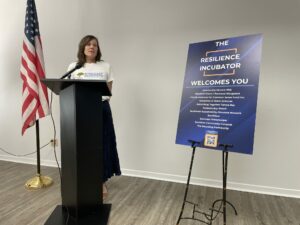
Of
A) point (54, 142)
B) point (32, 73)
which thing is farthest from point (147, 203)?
point (32, 73)

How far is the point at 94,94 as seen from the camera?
60.5 inches

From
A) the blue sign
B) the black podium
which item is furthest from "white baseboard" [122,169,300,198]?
the black podium

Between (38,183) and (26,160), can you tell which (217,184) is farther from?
(26,160)

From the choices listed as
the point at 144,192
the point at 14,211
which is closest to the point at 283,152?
the point at 144,192

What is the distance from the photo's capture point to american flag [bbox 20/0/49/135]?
2.61 metres

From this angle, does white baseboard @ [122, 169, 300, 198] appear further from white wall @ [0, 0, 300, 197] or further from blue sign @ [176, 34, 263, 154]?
blue sign @ [176, 34, 263, 154]

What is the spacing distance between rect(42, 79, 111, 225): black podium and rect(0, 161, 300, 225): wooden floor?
531 millimetres

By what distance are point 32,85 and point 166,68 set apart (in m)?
1.55

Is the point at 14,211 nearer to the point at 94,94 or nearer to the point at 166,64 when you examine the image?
the point at 94,94

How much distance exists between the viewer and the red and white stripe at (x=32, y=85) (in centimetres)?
261

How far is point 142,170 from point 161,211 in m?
0.88

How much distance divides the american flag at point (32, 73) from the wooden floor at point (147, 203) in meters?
0.80

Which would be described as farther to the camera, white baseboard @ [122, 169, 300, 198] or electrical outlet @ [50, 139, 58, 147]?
electrical outlet @ [50, 139, 58, 147]

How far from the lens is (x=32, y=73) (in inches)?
103
